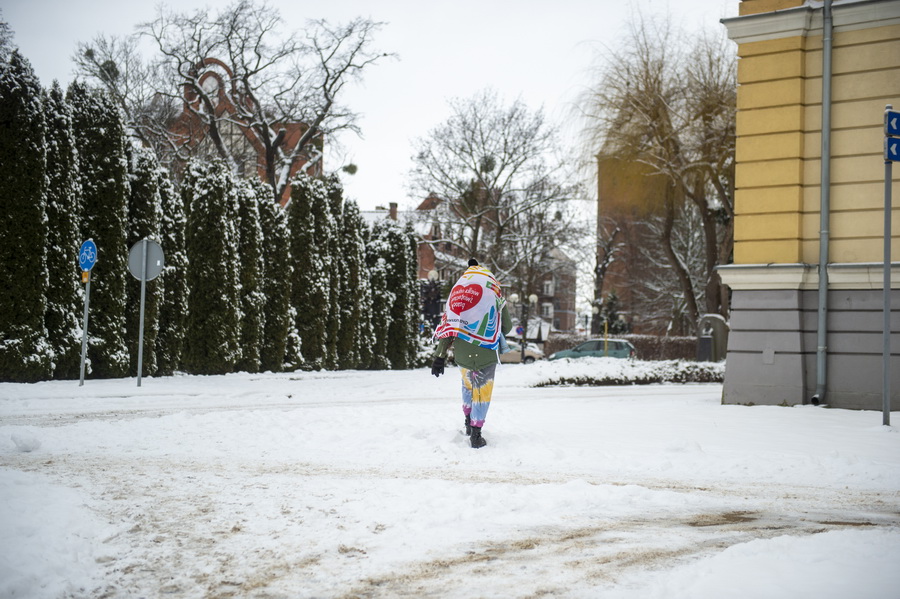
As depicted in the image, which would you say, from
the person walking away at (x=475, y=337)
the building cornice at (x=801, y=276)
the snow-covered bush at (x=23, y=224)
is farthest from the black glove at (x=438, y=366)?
the snow-covered bush at (x=23, y=224)

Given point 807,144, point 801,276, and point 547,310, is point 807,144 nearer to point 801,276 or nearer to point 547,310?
point 801,276

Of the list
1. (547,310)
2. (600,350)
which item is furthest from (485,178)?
(547,310)

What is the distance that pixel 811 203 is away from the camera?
45.5 feet

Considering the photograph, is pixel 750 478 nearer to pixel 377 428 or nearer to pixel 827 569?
pixel 827 569

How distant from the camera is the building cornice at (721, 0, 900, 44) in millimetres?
13391

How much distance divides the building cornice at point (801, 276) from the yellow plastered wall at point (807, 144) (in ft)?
0.75

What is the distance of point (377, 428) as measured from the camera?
10203 mm

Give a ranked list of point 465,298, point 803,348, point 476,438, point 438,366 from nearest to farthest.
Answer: point 476,438 → point 465,298 → point 438,366 → point 803,348

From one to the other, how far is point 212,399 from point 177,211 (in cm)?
828

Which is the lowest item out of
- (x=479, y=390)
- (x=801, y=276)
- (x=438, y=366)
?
(x=479, y=390)

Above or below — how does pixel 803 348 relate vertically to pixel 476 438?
above

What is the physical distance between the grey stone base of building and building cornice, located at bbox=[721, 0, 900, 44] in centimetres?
414

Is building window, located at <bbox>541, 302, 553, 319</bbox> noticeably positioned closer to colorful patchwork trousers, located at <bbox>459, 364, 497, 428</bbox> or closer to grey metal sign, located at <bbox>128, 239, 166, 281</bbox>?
grey metal sign, located at <bbox>128, 239, 166, 281</bbox>

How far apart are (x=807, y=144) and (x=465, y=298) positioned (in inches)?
305
